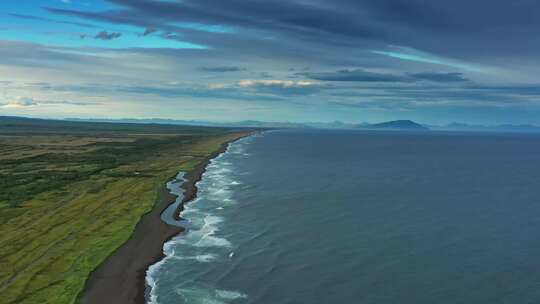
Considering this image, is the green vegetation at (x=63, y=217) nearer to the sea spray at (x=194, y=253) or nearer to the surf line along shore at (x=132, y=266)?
the surf line along shore at (x=132, y=266)

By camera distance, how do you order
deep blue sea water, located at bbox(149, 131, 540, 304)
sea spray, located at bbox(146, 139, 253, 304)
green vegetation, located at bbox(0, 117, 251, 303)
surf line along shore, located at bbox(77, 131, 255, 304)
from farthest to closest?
green vegetation, located at bbox(0, 117, 251, 303)
deep blue sea water, located at bbox(149, 131, 540, 304)
sea spray, located at bbox(146, 139, 253, 304)
surf line along shore, located at bbox(77, 131, 255, 304)

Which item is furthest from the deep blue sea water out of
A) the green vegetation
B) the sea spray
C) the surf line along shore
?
the green vegetation

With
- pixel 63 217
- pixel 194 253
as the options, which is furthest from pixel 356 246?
pixel 63 217

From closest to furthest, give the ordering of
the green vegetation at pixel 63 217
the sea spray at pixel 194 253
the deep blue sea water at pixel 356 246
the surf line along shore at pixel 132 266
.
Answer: the surf line along shore at pixel 132 266 < the sea spray at pixel 194 253 < the deep blue sea water at pixel 356 246 < the green vegetation at pixel 63 217

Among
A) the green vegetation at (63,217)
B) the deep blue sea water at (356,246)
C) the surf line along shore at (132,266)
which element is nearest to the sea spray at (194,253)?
the deep blue sea water at (356,246)

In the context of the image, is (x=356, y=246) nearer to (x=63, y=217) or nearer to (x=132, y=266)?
(x=132, y=266)

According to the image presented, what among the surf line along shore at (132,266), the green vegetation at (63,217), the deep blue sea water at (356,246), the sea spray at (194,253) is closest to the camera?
the surf line along shore at (132,266)

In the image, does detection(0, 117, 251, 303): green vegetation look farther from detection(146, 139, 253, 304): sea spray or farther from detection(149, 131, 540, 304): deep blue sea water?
detection(149, 131, 540, 304): deep blue sea water
